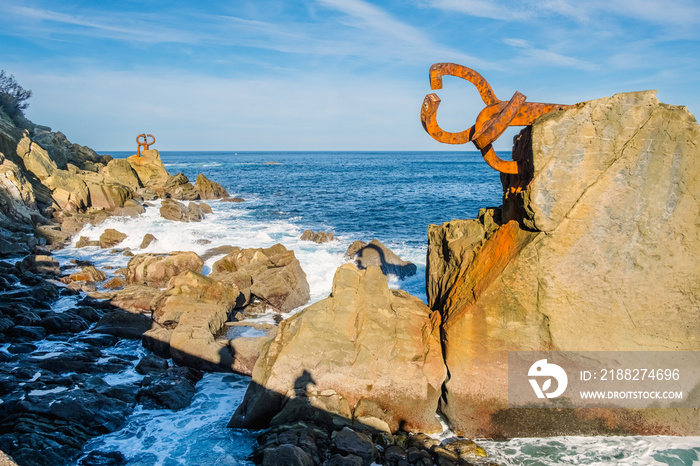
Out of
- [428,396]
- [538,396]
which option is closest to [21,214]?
[428,396]

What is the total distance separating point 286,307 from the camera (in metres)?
14.0

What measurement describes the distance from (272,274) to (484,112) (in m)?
9.66

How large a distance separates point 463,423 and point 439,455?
2.64 feet

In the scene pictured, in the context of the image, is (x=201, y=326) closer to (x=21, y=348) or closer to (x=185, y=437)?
(x=185, y=437)

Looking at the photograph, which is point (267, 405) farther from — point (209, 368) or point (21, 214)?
point (21, 214)

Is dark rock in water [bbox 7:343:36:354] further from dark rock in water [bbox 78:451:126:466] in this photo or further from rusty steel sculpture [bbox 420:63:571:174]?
rusty steel sculpture [bbox 420:63:571:174]

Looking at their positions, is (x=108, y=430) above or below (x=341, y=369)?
below

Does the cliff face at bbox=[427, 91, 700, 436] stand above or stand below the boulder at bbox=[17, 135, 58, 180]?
below

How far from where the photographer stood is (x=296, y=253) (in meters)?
20.5

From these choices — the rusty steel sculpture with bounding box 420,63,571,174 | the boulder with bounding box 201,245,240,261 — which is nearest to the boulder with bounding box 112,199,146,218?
the boulder with bounding box 201,245,240,261

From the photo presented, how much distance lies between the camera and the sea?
23.0 ft

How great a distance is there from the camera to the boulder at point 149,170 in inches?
1596

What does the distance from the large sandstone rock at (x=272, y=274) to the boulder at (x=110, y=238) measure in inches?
311

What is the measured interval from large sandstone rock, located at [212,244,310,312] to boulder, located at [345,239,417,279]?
3.49m
